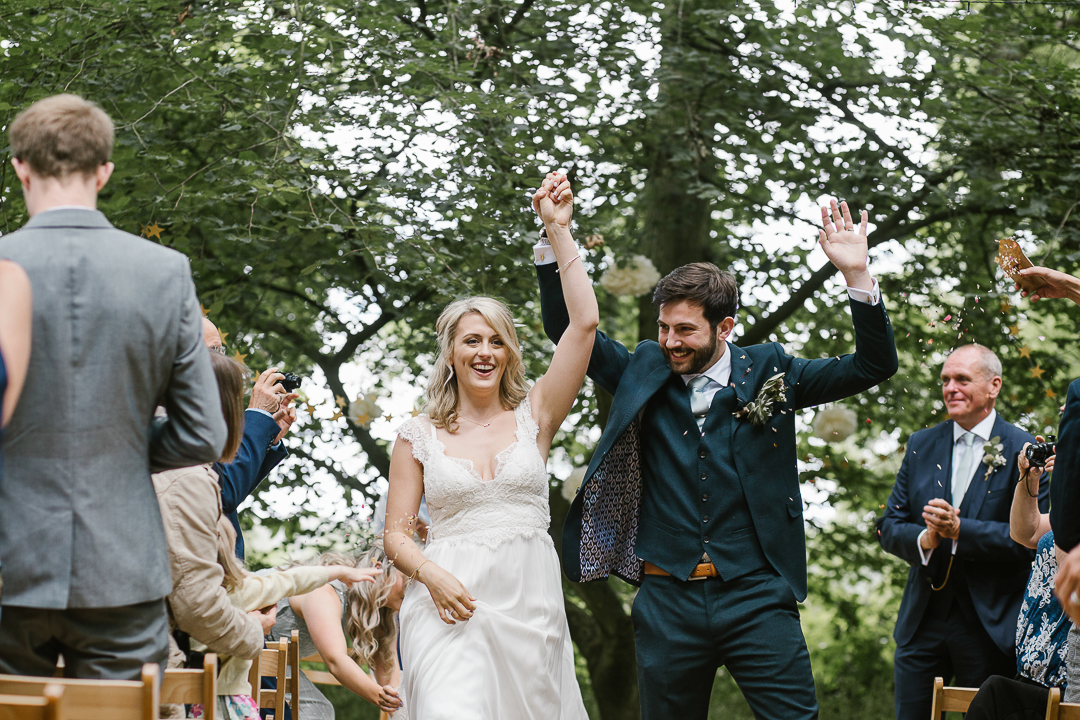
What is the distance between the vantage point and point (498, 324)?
3.50 metres

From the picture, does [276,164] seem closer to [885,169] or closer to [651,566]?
[651,566]

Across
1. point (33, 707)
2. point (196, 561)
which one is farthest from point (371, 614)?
point (33, 707)

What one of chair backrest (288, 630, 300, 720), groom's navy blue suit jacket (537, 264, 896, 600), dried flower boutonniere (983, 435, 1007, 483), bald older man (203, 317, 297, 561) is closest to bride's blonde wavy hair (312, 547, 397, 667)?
chair backrest (288, 630, 300, 720)

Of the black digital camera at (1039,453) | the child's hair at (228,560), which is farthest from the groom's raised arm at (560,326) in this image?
the black digital camera at (1039,453)

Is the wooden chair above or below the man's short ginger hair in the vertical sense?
below

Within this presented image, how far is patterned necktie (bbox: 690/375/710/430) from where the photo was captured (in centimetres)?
339

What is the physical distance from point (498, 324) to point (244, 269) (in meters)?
2.78

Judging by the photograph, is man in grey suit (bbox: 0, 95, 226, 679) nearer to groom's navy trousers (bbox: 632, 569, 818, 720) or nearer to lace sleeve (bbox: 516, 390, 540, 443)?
lace sleeve (bbox: 516, 390, 540, 443)

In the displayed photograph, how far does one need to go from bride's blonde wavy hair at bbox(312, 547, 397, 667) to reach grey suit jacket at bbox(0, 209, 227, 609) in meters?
2.08

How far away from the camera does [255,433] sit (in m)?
3.46

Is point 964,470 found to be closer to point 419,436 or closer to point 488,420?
point 488,420

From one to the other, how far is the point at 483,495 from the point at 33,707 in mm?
1716

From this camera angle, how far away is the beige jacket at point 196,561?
8.25 feet

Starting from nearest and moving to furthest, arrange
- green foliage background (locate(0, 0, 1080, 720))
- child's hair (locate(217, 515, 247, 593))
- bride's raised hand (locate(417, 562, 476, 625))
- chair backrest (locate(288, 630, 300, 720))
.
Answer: child's hair (locate(217, 515, 247, 593)) → bride's raised hand (locate(417, 562, 476, 625)) → chair backrest (locate(288, 630, 300, 720)) → green foliage background (locate(0, 0, 1080, 720))
